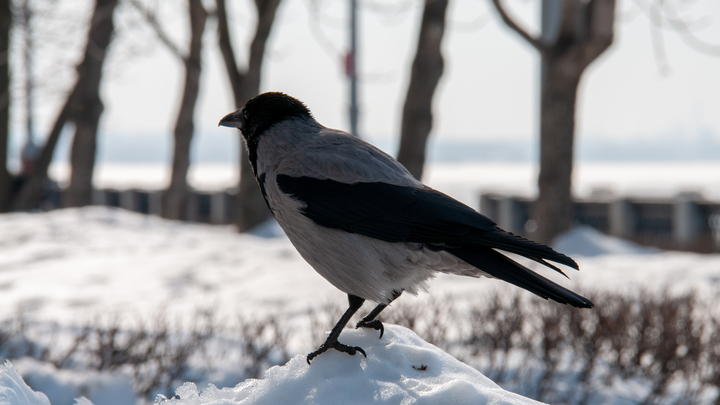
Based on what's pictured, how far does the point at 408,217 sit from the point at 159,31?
489 inches

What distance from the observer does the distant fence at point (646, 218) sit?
1306 cm

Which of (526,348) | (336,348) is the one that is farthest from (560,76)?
(336,348)

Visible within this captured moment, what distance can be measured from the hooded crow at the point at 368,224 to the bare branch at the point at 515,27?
6921 mm

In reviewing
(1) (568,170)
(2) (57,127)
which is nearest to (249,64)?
(2) (57,127)

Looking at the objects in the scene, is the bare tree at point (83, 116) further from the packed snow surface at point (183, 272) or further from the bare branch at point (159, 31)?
the packed snow surface at point (183, 272)

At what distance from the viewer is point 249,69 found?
11250 mm

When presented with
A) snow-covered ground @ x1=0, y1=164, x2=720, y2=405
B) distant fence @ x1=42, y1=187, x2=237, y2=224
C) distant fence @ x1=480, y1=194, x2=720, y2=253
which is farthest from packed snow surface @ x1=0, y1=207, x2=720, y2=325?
distant fence @ x1=42, y1=187, x2=237, y2=224

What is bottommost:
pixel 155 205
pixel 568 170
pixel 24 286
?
pixel 155 205

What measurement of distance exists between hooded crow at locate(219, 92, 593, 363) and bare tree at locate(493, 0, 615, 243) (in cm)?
660

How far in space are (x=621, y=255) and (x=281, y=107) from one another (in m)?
7.53

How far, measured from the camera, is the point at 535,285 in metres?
2.23

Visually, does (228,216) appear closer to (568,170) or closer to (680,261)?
(568,170)

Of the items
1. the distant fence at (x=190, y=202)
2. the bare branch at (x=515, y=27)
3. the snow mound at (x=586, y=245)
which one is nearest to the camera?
the bare branch at (x=515, y=27)

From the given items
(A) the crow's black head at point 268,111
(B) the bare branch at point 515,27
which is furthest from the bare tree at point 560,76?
(A) the crow's black head at point 268,111
